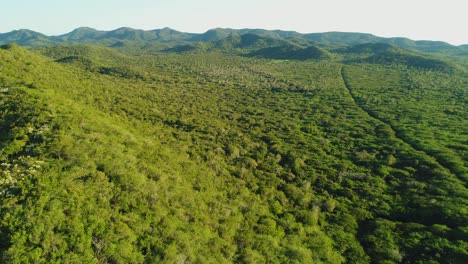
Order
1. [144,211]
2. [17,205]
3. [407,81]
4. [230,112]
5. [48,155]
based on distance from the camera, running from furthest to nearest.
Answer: [407,81] < [230,112] < [48,155] < [144,211] < [17,205]

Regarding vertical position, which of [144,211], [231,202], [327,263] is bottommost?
[327,263]

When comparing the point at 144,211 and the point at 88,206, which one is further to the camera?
the point at 144,211

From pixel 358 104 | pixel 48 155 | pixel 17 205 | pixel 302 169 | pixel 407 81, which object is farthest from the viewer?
pixel 407 81

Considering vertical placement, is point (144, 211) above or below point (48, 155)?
below

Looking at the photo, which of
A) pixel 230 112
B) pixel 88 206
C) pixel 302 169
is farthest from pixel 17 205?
pixel 230 112

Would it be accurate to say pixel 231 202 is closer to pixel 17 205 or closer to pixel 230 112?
pixel 17 205

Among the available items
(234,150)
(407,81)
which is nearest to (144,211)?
(234,150)

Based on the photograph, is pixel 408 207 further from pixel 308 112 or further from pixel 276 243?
pixel 308 112
